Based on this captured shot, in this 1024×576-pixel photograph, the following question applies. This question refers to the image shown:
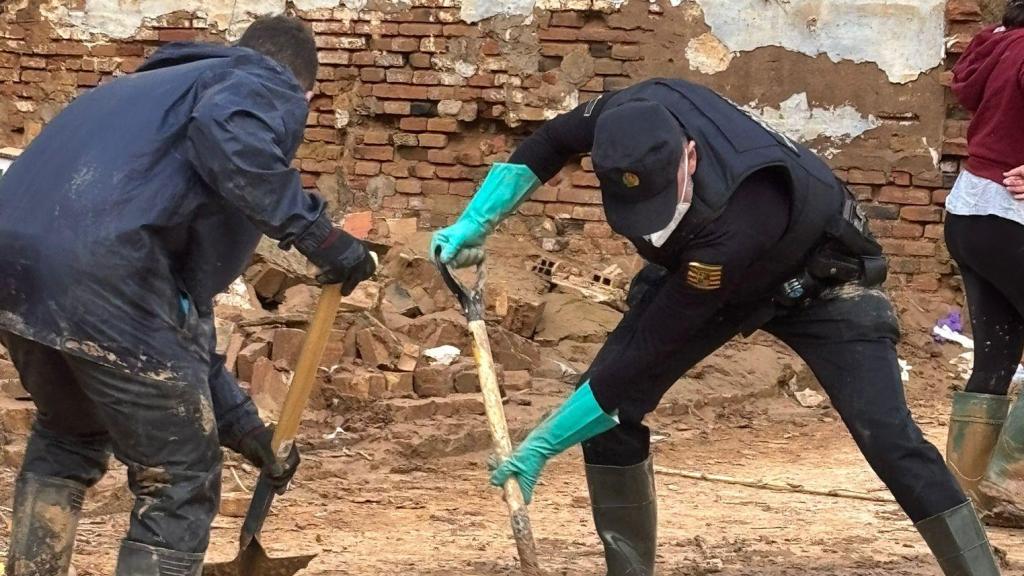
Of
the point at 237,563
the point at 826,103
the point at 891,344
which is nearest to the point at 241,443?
the point at 237,563

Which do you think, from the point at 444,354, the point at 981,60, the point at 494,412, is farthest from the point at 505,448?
the point at 444,354

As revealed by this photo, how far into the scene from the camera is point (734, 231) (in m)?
3.62

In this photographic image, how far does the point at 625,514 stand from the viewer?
433 centimetres

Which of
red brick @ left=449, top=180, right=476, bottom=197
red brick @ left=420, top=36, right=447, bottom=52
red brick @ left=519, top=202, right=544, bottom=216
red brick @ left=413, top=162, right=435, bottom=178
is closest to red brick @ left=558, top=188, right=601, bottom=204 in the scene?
red brick @ left=519, top=202, right=544, bottom=216

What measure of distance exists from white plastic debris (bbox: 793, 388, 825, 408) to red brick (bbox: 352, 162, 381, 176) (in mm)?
3144

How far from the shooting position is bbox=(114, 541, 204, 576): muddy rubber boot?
135 inches

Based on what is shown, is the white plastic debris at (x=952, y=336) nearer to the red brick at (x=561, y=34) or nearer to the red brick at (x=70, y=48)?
the red brick at (x=561, y=34)

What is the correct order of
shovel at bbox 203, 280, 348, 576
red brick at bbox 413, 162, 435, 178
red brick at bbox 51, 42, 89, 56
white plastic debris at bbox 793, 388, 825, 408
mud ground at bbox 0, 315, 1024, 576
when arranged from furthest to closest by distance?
red brick at bbox 51, 42, 89, 56 → red brick at bbox 413, 162, 435, 178 → white plastic debris at bbox 793, 388, 825, 408 → mud ground at bbox 0, 315, 1024, 576 → shovel at bbox 203, 280, 348, 576

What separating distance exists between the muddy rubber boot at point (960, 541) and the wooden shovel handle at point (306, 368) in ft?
6.03

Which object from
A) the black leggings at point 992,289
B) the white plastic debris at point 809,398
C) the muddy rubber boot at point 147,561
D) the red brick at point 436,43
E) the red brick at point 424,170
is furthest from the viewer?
the red brick at point 424,170

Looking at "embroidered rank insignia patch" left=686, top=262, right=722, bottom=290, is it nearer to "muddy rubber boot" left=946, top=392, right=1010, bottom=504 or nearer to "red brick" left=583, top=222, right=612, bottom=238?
"muddy rubber boot" left=946, top=392, right=1010, bottom=504

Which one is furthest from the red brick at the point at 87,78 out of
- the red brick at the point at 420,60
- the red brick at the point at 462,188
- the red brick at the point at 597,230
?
the red brick at the point at 597,230

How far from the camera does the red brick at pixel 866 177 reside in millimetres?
8562

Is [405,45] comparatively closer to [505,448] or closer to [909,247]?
[909,247]
